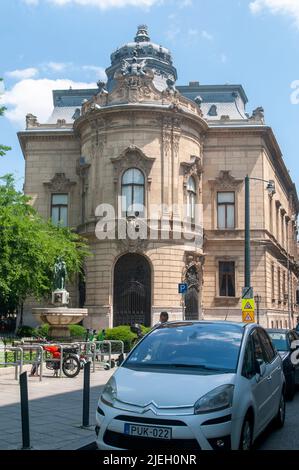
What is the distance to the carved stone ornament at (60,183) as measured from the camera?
39.8m

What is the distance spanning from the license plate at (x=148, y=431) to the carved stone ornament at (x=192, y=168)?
29.9 m

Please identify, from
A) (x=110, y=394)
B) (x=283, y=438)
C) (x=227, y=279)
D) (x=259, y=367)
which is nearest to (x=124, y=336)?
(x=227, y=279)

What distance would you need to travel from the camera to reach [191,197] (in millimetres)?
36719

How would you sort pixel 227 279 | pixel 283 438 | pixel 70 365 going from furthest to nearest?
pixel 227 279 < pixel 70 365 < pixel 283 438

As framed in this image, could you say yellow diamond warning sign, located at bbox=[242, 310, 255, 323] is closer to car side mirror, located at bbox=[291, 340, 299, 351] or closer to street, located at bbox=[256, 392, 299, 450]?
car side mirror, located at bbox=[291, 340, 299, 351]

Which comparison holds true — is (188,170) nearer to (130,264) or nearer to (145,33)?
(130,264)

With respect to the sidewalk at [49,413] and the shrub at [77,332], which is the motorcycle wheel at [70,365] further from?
the shrub at [77,332]

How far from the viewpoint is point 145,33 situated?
47000 millimetres

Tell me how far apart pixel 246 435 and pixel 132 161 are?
2891cm

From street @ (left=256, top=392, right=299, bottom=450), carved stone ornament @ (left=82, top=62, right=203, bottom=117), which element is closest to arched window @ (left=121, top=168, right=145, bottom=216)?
carved stone ornament @ (left=82, top=62, right=203, bottom=117)

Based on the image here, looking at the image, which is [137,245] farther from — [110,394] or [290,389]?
[110,394]

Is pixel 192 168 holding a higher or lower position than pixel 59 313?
higher

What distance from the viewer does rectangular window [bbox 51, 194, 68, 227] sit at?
3994 cm

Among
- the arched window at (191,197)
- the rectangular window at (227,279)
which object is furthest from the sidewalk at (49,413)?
the rectangular window at (227,279)
